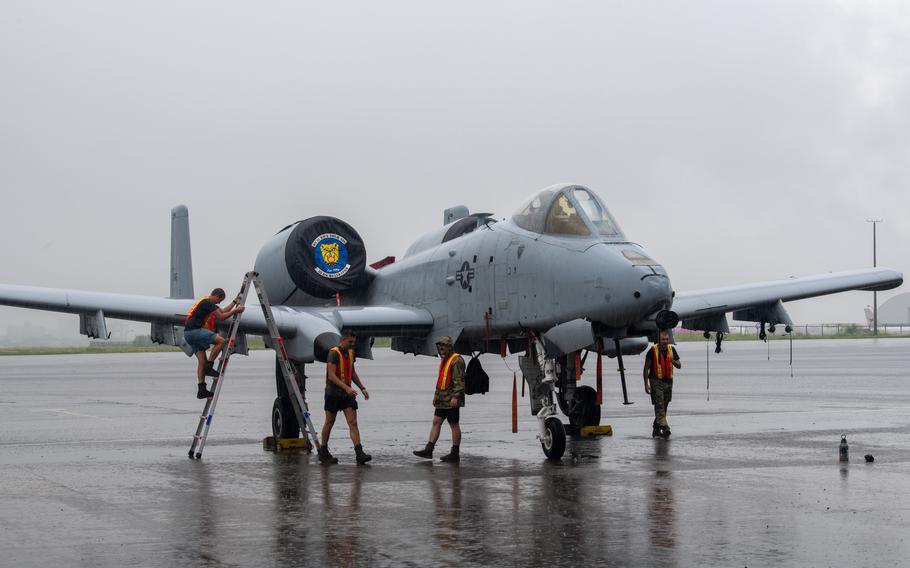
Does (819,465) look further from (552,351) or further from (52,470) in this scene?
(52,470)

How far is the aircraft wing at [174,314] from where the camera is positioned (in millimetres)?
18984

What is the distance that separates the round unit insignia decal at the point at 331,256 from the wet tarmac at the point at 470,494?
2887 millimetres

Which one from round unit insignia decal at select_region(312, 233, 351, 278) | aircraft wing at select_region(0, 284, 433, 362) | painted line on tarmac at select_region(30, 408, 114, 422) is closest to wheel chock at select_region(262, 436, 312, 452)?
aircraft wing at select_region(0, 284, 433, 362)

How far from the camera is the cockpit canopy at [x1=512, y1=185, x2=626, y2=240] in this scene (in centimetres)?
1791

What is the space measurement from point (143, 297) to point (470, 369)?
560cm

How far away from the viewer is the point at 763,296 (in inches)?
878

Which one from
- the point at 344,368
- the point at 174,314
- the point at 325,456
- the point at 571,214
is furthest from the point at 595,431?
the point at 174,314

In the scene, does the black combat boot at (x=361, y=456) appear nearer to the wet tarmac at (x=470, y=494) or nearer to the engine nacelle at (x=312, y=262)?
the wet tarmac at (x=470, y=494)

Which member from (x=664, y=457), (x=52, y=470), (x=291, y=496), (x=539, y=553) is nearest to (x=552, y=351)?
(x=664, y=457)

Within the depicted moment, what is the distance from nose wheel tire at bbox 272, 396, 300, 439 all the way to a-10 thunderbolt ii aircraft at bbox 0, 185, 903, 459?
0.02m

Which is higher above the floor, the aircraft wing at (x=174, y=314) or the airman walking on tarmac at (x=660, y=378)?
the aircraft wing at (x=174, y=314)

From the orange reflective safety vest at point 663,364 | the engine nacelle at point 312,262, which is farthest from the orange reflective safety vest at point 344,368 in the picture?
the engine nacelle at point 312,262

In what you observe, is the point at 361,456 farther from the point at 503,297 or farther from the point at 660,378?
the point at 660,378

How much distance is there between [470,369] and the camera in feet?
61.3
